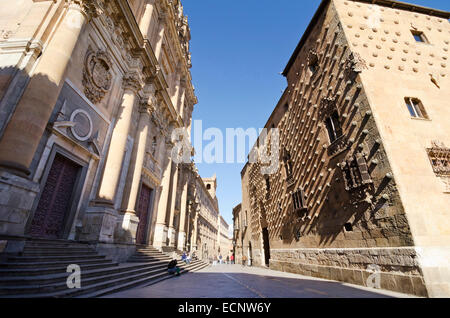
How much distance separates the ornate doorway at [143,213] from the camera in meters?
12.1

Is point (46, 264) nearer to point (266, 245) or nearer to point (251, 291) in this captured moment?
point (251, 291)

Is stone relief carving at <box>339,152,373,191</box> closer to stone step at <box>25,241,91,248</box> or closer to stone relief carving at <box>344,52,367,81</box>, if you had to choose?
stone relief carving at <box>344,52,367,81</box>

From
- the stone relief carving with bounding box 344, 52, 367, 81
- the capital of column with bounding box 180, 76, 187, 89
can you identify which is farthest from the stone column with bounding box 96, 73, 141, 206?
the capital of column with bounding box 180, 76, 187, 89

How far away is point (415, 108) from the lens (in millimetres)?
7859

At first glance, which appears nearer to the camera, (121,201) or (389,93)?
(389,93)

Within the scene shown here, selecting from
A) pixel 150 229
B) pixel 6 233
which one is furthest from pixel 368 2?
pixel 150 229

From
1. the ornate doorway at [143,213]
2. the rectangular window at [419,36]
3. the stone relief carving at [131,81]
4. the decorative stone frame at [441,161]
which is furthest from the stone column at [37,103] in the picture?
the rectangular window at [419,36]

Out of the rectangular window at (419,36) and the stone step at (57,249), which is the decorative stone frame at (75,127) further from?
the rectangular window at (419,36)

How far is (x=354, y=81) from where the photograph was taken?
8023mm

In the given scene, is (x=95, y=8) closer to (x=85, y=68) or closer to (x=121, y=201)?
(x=85, y=68)

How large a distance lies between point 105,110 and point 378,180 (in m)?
11.5

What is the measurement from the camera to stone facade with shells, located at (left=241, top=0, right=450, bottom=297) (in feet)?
19.0

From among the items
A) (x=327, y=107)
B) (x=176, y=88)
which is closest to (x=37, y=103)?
(x=327, y=107)
